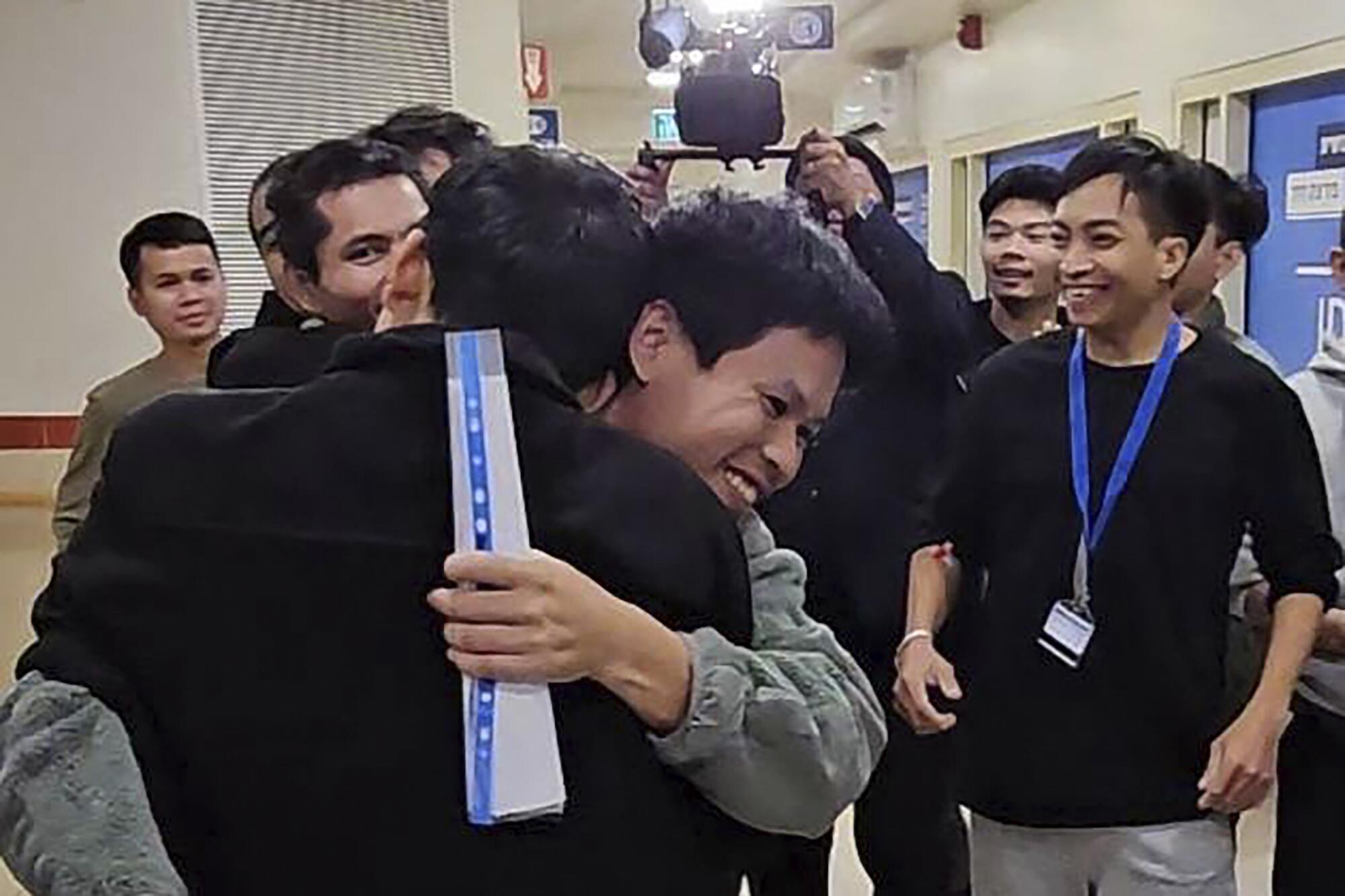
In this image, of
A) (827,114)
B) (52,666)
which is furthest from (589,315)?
(827,114)

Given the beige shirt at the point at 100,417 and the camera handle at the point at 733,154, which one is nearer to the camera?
the camera handle at the point at 733,154

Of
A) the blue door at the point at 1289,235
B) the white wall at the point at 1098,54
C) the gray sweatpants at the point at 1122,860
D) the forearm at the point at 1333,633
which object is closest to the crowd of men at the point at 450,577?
the gray sweatpants at the point at 1122,860

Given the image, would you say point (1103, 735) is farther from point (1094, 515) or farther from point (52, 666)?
point (52, 666)

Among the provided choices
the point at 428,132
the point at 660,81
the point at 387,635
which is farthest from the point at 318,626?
the point at 660,81

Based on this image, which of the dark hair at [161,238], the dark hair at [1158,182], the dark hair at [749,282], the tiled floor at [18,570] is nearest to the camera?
the dark hair at [749,282]

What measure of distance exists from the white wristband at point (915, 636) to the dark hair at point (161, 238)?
1.82 metres

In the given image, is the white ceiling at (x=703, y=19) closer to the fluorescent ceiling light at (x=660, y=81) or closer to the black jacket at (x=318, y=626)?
the fluorescent ceiling light at (x=660, y=81)

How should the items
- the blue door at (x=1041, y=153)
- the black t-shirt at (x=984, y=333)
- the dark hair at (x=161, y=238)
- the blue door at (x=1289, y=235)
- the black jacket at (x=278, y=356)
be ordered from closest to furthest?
1. the black jacket at (x=278, y=356)
2. the black t-shirt at (x=984, y=333)
3. the dark hair at (x=161, y=238)
4. the blue door at (x=1289, y=235)
5. the blue door at (x=1041, y=153)

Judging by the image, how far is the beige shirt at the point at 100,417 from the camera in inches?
104

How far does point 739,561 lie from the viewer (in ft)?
3.04

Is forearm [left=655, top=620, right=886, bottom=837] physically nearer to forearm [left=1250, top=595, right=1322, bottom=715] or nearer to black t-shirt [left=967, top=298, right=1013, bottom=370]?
forearm [left=1250, top=595, right=1322, bottom=715]

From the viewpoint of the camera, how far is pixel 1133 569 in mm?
1769

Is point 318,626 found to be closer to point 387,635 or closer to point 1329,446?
point 387,635

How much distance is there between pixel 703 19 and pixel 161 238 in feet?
11.0
